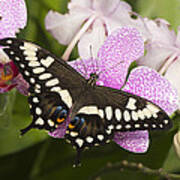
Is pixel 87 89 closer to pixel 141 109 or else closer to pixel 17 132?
pixel 141 109

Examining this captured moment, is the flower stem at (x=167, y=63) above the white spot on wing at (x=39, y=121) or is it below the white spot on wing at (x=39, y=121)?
above

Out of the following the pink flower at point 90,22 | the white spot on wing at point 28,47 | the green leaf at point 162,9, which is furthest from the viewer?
the green leaf at point 162,9

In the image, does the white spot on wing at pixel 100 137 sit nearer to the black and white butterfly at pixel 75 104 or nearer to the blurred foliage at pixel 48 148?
the black and white butterfly at pixel 75 104

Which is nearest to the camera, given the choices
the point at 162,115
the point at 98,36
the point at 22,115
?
the point at 162,115

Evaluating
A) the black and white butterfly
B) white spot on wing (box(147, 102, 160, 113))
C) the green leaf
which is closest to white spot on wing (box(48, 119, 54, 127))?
the black and white butterfly

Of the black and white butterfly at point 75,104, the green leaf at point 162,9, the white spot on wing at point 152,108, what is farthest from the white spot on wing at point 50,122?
the green leaf at point 162,9

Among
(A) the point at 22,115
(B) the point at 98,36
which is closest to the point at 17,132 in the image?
(A) the point at 22,115
